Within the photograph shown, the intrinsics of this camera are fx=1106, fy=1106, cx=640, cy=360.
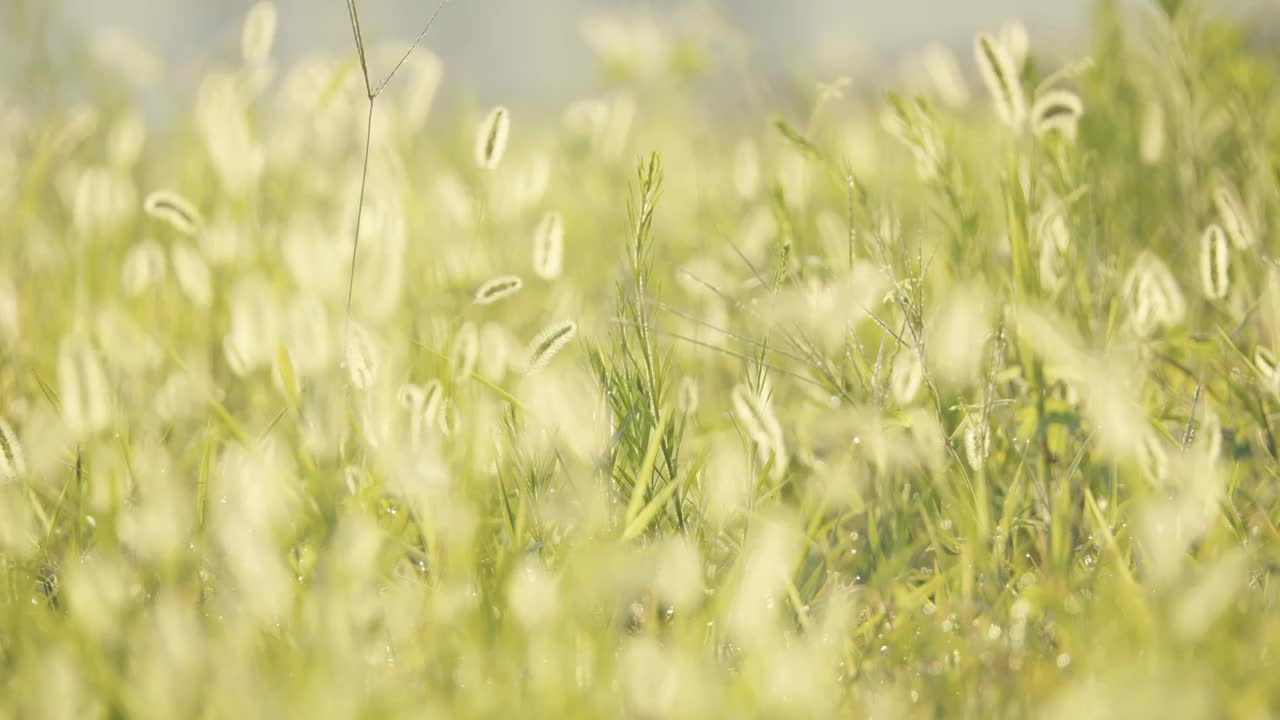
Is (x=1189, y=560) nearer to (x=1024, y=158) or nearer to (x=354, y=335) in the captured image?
(x=354, y=335)

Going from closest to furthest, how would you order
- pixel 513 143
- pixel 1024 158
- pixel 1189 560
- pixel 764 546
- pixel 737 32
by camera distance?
pixel 764 546 < pixel 1189 560 < pixel 737 32 < pixel 1024 158 < pixel 513 143

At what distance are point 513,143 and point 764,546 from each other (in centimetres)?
339

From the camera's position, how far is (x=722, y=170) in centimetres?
280

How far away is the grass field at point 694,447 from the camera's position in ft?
2.52

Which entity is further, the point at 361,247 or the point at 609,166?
the point at 609,166

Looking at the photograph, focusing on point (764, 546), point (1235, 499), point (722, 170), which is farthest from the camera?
point (722, 170)

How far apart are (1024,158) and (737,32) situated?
56cm

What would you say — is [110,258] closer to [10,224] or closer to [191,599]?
[10,224]

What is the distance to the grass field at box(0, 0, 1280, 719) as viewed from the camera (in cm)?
77

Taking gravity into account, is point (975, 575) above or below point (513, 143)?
above

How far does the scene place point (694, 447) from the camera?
4.11 ft

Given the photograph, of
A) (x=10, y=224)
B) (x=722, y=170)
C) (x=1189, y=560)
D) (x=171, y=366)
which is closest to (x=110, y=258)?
(x=10, y=224)

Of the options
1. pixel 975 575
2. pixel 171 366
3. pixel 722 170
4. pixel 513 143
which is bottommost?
pixel 513 143

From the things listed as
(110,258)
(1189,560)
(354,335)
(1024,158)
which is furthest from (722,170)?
(1189,560)
